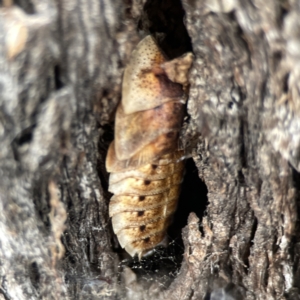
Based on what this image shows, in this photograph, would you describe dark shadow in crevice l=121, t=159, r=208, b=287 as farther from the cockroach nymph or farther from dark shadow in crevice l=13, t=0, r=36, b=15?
dark shadow in crevice l=13, t=0, r=36, b=15

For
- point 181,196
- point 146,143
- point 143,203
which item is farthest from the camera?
point 181,196

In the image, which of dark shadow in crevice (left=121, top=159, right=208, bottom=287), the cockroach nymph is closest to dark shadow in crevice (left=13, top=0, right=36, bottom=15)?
the cockroach nymph

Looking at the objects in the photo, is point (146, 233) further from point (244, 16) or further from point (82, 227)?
point (244, 16)

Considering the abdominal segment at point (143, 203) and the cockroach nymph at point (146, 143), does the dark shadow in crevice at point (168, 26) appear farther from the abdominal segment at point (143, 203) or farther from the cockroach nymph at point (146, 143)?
the abdominal segment at point (143, 203)

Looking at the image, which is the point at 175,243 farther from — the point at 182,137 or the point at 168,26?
the point at 168,26

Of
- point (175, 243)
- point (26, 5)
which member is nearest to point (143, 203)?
point (175, 243)
